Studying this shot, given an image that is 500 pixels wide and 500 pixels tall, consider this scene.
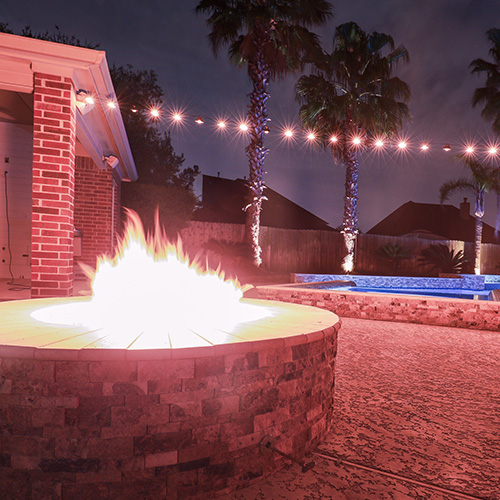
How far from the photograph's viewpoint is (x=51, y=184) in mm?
4008

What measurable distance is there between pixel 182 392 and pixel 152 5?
11.1 meters

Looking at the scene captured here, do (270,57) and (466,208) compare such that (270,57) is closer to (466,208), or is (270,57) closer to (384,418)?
(384,418)

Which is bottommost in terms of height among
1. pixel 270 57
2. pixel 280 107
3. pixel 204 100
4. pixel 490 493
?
pixel 490 493

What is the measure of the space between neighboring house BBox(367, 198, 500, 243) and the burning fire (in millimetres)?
35822

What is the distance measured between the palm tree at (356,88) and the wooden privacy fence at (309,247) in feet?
15.4

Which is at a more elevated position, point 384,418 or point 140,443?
point 140,443

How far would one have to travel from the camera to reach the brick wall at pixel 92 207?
306 inches

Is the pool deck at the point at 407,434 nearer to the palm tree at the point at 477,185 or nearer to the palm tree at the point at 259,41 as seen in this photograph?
the palm tree at the point at 259,41

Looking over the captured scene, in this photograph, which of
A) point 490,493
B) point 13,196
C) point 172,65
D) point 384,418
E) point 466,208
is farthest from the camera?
point 466,208

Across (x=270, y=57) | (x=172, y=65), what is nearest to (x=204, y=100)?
(x=172, y=65)

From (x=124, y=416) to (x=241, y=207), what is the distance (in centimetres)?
2809

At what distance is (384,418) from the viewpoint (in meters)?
2.74

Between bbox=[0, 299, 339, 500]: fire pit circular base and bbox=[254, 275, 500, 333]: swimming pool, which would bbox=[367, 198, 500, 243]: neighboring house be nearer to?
bbox=[254, 275, 500, 333]: swimming pool

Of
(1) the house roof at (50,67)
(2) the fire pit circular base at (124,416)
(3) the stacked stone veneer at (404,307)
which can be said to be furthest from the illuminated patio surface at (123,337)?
(3) the stacked stone veneer at (404,307)
